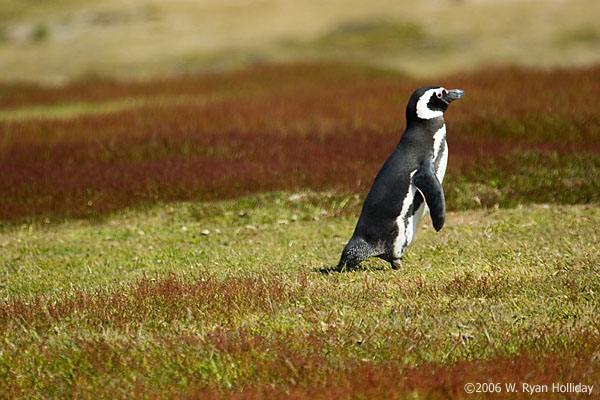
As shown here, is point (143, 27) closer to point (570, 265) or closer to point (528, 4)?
point (528, 4)

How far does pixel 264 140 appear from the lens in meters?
20.8

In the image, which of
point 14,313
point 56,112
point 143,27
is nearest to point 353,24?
point 143,27

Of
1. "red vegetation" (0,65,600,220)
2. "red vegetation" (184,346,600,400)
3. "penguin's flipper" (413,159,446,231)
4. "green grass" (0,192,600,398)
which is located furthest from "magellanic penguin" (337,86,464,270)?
"red vegetation" (0,65,600,220)

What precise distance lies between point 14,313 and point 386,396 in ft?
14.0

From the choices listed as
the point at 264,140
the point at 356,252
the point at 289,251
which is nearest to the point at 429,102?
the point at 356,252

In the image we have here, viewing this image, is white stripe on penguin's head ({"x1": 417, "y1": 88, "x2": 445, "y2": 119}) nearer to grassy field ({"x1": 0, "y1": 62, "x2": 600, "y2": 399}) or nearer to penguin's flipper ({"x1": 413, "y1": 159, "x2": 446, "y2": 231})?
penguin's flipper ({"x1": 413, "y1": 159, "x2": 446, "y2": 231})

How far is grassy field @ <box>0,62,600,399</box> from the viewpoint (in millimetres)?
6344

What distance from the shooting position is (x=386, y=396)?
5.68 m

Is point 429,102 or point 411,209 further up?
point 429,102

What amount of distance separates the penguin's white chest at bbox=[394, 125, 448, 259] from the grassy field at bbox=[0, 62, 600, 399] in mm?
392

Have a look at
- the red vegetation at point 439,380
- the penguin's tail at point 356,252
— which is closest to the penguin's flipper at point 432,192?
the penguin's tail at point 356,252

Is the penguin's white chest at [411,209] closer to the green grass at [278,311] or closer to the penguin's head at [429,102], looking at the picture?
the penguin's head at [429,102]

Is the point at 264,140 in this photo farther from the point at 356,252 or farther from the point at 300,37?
the point at 300,37

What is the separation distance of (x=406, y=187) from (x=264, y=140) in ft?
38.5
